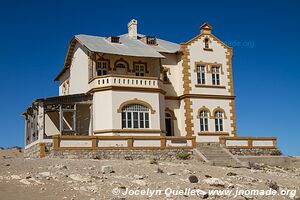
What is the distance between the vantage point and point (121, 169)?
20.4m

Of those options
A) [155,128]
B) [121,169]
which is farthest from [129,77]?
[121,169]

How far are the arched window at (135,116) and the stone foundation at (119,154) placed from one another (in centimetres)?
310

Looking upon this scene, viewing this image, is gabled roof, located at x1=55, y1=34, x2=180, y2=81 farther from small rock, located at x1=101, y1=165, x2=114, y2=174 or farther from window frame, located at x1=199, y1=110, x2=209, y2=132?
small rock, located at x1=101, y1=165, x2=114, y2=174

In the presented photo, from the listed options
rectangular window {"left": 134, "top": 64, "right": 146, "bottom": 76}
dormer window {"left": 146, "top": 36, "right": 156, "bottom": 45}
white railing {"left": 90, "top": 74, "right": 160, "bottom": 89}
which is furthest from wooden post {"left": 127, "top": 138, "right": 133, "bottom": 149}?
dormer window {"left": 146, "top": 36, "right": 156, "bottom": 45}

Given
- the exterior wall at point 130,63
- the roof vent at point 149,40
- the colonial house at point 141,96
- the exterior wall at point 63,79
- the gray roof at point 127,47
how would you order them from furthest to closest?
the exterior wall at point 63,79 < the roof vent at point 149,40 < the exterior wall at point 130,63 < the gray roof at point 127,47 < the colonial house at point 141,96

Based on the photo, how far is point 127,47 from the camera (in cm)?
3300

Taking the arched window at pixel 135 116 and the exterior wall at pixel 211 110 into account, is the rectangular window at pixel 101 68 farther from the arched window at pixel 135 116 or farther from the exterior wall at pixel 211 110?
the exterior wall at pixel 211 110

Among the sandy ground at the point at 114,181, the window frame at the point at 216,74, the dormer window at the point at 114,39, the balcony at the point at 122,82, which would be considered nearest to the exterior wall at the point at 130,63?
the balcony at the point at 122,82

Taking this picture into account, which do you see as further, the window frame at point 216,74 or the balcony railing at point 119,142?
the window frame at point 216,74

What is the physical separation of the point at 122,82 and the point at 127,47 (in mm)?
4241

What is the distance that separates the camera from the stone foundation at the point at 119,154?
25.0m

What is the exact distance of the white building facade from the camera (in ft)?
96.6

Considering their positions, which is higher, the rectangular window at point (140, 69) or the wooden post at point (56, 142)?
the rectangular window at point (140, 69)

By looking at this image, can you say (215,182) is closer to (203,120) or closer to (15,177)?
(15,177)
